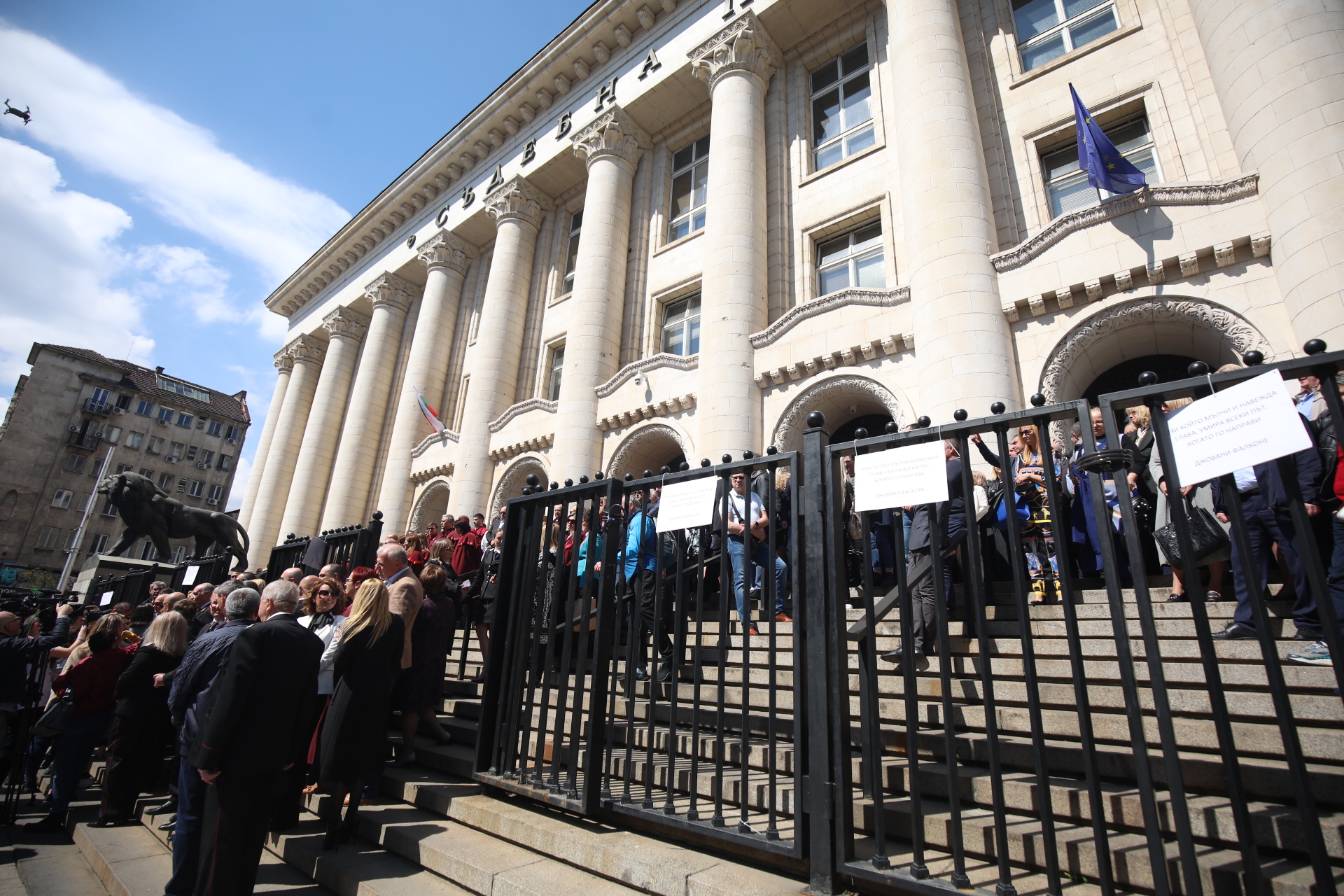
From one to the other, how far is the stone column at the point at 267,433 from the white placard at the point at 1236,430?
29.7m

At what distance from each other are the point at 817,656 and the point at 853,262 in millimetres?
11410

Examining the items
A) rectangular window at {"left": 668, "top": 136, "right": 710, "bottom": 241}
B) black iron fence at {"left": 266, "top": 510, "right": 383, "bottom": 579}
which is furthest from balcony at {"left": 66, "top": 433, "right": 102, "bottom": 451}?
rectangular window at {"left": 668, "top": 136, "right": 710, "bottom": 241}

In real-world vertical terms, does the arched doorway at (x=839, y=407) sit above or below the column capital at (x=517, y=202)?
below

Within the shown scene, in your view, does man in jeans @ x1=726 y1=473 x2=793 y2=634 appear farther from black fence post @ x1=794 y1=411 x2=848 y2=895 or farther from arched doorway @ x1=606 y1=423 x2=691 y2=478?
arched doorway @ x1=606 y1=423 x2=691 y2=478

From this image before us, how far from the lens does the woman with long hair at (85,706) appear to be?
17.0 feet

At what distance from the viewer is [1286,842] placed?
2201 mm

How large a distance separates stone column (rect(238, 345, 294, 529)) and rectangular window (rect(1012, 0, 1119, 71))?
1157 inches

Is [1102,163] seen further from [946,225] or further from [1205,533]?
[1205,533]

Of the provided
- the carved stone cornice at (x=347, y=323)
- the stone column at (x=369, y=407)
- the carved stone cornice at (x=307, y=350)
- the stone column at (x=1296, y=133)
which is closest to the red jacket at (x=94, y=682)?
the stone column at (x=1296, y=133)

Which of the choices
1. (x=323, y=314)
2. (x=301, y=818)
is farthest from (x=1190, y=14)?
(x=323, y=314)

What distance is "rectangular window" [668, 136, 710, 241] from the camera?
16.0m

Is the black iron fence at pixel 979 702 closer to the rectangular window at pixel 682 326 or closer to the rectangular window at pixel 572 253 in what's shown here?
the rectangular window at pixel 682 326

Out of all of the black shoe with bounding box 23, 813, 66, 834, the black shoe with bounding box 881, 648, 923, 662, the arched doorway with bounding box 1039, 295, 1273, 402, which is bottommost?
the black shoe with bounding box 23, 813, 66, 834

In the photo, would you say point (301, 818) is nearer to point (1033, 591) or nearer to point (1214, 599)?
Answer: point (1033, 591)
